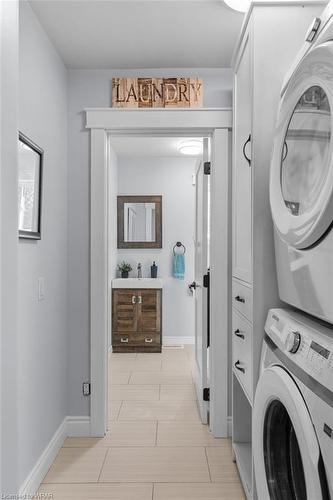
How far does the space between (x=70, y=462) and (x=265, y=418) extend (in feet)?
5.01

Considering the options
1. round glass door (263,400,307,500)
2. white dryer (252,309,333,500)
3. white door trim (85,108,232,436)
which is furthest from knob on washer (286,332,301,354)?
white door trim (85,108,232,436)

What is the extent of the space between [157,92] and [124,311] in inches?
113

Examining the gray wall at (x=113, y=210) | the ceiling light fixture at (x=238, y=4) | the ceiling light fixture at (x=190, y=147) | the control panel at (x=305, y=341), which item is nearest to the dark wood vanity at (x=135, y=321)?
the gray wall at (x=113, y=210)

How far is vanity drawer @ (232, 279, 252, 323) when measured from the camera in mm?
1924

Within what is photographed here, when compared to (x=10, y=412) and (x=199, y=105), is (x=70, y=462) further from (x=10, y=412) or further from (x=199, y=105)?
(x=199, y=105)

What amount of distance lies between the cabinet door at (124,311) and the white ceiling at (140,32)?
2.82m

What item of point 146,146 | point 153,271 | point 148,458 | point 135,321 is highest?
point 146,146

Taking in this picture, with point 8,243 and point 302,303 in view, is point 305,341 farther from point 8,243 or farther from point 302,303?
point 8,243

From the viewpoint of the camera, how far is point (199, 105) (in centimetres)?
290

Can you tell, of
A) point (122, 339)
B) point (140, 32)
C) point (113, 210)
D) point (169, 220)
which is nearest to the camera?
point (140, 32)

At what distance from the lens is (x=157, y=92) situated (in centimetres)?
290

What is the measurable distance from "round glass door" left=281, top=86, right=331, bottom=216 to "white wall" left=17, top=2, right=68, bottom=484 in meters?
1.26

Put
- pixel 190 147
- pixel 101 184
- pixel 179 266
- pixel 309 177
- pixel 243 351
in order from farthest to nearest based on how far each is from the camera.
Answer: pixel 179 266
pixel 190 147
pixel 101 184
pixel 243 351
pixel 309 177

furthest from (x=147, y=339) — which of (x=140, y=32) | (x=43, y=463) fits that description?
(x=140, y=32)
